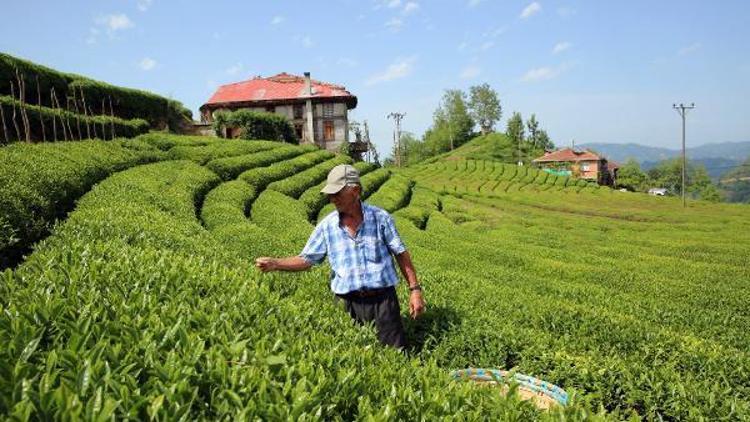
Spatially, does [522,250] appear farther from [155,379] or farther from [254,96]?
[254,96]

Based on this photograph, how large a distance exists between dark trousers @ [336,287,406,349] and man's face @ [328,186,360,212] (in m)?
0.87

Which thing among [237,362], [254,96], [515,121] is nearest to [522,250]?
[237,362]

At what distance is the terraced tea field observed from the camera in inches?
95.7

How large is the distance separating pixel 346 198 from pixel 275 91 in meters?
50.9

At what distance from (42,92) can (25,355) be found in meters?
29.2

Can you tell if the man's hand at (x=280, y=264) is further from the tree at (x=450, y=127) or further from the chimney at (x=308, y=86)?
the tree at (x=450, y=127)

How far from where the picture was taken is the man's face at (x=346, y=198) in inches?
185

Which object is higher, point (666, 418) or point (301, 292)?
point (301, 292)

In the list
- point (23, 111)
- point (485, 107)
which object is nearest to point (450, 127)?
point (485, 107)

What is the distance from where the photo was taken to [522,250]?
19.0 m

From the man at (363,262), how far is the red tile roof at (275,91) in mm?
47283

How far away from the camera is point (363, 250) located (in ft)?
15.9

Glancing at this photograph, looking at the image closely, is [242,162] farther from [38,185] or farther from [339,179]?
[339,179]

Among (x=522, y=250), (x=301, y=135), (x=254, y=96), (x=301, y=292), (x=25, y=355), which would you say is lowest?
(x=522, y=250)
